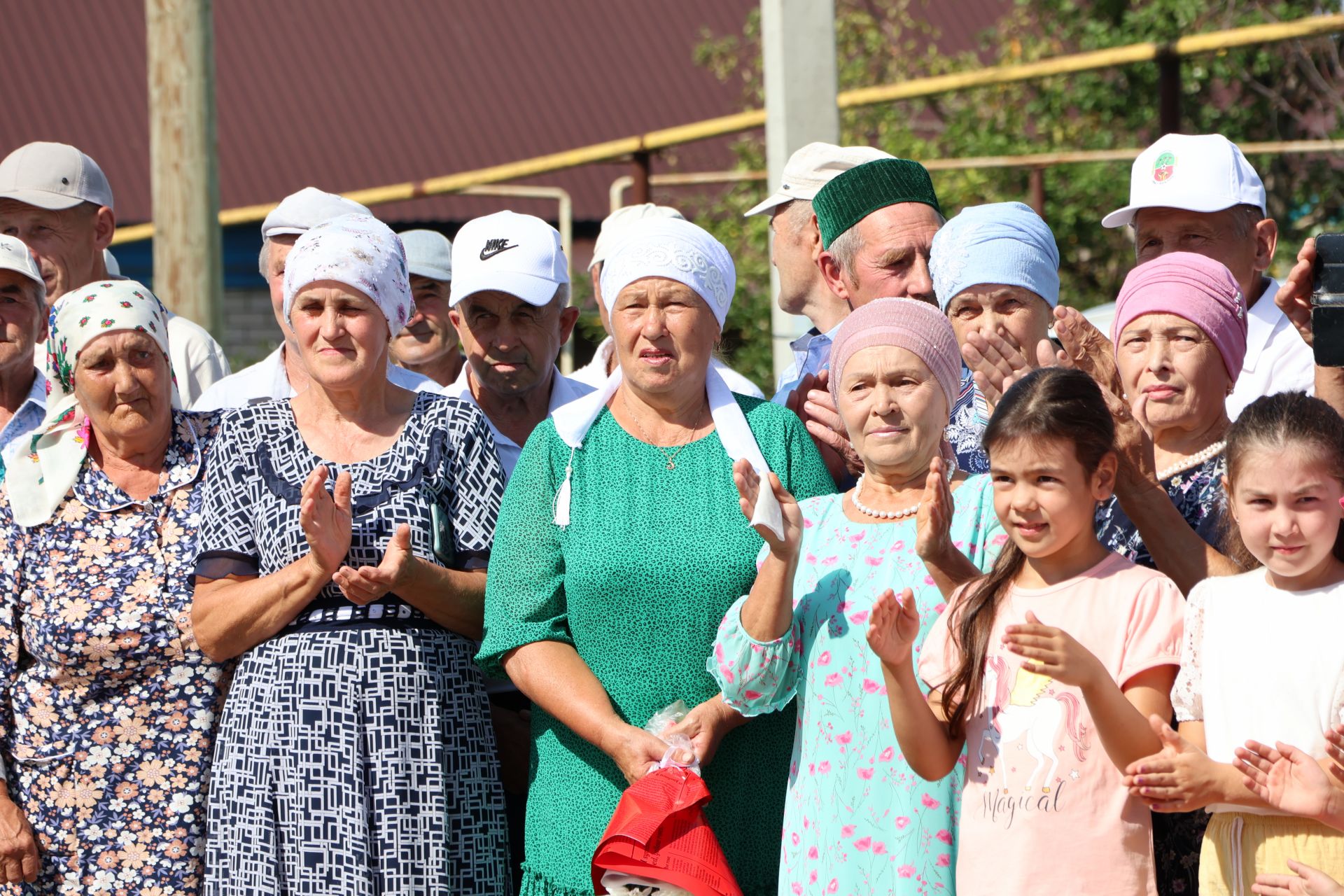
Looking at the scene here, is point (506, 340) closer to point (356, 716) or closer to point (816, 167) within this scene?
point (816, 167)

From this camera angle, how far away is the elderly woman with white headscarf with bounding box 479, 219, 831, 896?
3371 mm

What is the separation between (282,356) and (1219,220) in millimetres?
2805

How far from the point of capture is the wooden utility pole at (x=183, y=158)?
23.9ft

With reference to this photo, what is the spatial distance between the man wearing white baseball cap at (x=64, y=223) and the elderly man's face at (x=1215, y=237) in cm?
304

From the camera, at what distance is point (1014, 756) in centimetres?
284

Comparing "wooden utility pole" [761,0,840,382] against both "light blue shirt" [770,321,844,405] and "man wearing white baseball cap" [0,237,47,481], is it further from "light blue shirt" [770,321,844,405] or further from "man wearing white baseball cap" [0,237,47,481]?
"man wearing white baseball cap" [0,237,47,481]

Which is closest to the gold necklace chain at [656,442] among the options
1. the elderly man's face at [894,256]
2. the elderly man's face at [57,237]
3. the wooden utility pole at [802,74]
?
the elderly man's face at [894,256]

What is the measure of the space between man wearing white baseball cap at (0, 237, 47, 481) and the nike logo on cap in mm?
1270

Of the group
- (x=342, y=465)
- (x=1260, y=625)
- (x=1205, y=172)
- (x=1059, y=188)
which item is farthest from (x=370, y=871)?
(x=1059, y=188)

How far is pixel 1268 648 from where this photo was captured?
273 cm

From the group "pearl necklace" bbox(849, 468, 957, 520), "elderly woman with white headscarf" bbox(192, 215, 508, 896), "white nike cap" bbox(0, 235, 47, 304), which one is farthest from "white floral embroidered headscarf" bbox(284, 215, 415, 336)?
"pearl necklace" bbox(849, 468, 957, 520)

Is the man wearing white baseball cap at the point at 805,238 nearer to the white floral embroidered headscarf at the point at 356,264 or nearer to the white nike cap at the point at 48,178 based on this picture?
the white floral embroidered headscarf at the point at 356,264

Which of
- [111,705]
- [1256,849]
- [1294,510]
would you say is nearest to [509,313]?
[111,705]

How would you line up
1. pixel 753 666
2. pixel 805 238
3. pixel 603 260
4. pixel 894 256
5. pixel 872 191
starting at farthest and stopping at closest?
1. pixel 603 260
2. pixel 805 238
3. pixel 872 191
4. pixel 894 256
5. pixel 753 666
